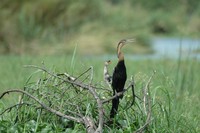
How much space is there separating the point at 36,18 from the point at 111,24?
4.34m

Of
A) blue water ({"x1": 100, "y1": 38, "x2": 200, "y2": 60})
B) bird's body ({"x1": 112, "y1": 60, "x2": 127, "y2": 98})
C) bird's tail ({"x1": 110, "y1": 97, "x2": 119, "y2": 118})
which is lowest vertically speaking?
blue water ({"x1": 100, "y1": 38, "x2": 200, "y2": 60})

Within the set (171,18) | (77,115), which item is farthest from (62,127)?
(171,18)

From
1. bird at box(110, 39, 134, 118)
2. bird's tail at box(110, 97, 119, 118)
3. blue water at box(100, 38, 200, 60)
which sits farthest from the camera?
blue water at box(100, 38, 200, 60)

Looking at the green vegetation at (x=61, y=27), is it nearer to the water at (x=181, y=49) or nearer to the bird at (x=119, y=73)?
Result: the water at (x=181, y=49)

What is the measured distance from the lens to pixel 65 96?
13.9ft

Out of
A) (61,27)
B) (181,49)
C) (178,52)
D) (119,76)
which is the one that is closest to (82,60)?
(181,49)

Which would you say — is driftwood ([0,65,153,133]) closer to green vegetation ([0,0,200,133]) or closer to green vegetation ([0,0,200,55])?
green vegetation ([0,0,200,133])

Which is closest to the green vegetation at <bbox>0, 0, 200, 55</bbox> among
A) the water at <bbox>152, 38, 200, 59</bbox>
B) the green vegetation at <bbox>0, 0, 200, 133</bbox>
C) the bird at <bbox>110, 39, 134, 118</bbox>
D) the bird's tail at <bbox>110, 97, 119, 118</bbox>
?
the green vegetation at <bbox>0, 0, 200, 133</bbox>

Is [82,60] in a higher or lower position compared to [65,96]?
lower

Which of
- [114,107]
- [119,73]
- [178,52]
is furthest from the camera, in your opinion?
[178,52]

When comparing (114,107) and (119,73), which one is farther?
(114,107)

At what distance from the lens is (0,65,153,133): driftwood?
3.87m

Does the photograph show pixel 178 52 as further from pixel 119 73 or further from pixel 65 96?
pixel 119 73

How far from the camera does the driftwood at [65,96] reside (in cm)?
387
